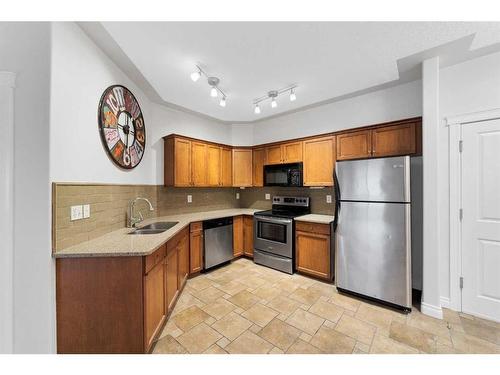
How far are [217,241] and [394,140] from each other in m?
2.95

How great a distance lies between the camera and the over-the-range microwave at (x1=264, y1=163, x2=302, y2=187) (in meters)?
3.36

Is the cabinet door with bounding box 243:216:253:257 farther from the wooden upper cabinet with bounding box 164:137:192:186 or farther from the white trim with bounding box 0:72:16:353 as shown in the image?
the white trim with bounding box 0:72:16:353

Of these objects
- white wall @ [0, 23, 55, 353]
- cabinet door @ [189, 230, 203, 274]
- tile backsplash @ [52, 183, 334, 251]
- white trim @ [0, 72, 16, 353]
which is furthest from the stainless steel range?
white trim @ [0, 72, 16, 353]

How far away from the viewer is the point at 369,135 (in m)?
2.71

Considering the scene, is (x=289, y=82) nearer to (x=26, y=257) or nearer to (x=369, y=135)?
(x=369, y=135)

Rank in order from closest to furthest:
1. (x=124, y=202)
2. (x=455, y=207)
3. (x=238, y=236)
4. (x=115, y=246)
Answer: (x=115, y=246) → (x=455, y=207) → (x=124, y=202) → (x=238, y=236)

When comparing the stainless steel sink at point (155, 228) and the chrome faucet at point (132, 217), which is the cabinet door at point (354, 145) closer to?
the stainless steel sink at point (155, 228)

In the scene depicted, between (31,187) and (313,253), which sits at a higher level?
(31,187)

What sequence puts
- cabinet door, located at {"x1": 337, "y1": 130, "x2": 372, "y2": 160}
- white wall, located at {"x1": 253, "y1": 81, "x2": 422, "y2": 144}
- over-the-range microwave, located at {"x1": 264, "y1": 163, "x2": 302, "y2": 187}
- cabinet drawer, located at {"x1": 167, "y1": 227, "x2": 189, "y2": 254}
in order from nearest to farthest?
cabinet drawer, located at {"x1": 167, "y1": 227, "x2": 189, "y2": 254}
white wall, located at {"x1": 253, "y1": 81, "x2": 422, "y2": 144}
cabinet door, located at {"x1": 337, "y1": 130, "x2": 372, "y2": 160}
over-the-range microwave, located at {"x1": 264, "y1": 163, "x2": 302, "y2": 187}

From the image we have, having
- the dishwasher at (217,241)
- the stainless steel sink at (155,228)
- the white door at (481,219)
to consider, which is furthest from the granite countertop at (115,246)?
the white door at (481,219)

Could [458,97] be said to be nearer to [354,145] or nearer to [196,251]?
[354,145]

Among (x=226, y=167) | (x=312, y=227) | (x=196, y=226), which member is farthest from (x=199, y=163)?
(x=312, y=227)

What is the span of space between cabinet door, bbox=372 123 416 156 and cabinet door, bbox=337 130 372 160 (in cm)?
8

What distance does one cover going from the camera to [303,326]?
194 centimetres
